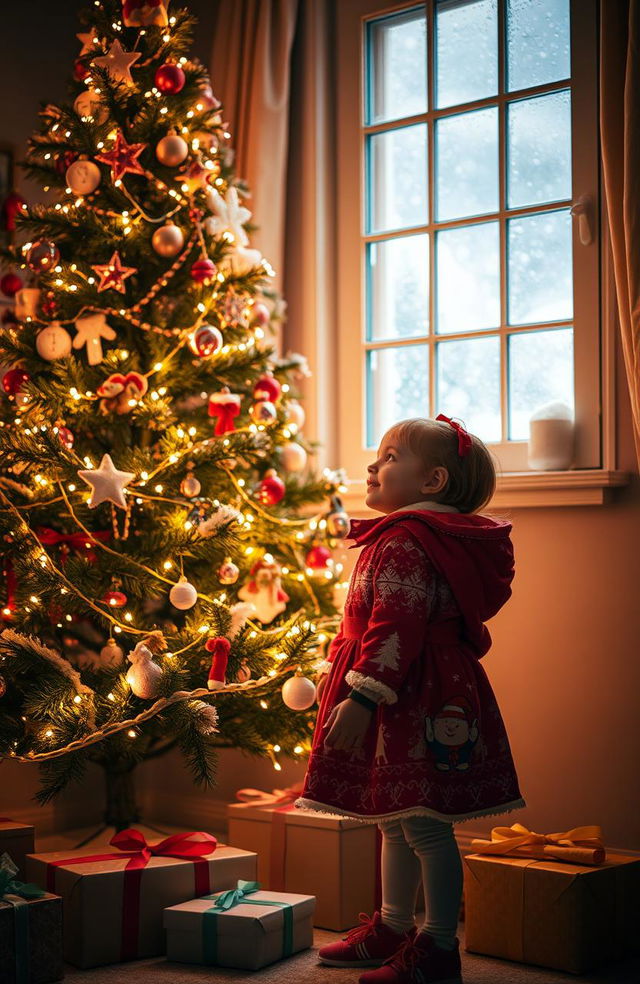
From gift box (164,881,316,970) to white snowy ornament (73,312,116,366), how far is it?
4.03 ft

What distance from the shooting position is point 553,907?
2.12 m

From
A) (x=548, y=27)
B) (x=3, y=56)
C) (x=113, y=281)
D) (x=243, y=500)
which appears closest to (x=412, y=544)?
(x=243, y=500)

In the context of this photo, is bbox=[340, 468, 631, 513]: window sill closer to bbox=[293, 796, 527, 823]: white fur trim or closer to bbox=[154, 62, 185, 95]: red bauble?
bbox=[293, 796, 527, 823]: white fur trim

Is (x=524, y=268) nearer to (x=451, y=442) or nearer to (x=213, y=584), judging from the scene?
(x=451, y=442)

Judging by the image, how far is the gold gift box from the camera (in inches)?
82.7

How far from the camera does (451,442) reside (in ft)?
6.87

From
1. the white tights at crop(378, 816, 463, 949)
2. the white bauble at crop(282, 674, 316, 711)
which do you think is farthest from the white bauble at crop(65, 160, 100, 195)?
the white tights at crop(378, 816, 463, 949)

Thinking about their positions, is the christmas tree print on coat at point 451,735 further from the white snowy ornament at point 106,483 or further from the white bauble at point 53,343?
the white bauble at point 53,343

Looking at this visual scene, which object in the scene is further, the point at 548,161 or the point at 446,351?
the point at 446,351

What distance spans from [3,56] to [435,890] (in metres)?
2.73

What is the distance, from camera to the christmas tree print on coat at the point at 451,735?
1916 mm

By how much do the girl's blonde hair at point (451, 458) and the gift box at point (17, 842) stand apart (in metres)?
1.19

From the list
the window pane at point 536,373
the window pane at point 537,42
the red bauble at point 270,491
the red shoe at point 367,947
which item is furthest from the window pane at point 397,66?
the red shoe at point 367,947

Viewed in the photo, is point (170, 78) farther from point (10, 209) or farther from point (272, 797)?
point (272, 797)
